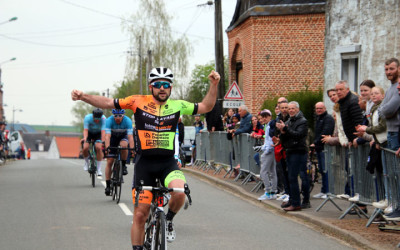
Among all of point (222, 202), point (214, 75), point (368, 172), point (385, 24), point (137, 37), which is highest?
point (137, 37)

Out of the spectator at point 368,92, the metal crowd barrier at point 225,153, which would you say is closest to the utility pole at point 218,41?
the metal crowd barrier at point 225,153

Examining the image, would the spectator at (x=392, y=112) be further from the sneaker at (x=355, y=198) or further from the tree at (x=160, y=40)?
the tree at (x=160, y=40)

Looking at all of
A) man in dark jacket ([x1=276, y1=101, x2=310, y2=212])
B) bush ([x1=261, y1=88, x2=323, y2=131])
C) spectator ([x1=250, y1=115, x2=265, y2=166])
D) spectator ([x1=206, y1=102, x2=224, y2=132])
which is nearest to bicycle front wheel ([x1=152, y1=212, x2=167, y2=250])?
man in dark jacket ([x1=276, y1=101, x2=310, y2=212])

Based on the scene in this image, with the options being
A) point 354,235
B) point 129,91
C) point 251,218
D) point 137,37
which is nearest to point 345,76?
point 251,218

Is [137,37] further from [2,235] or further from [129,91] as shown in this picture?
[2,235]

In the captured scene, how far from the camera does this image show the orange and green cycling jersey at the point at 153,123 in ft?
22.8

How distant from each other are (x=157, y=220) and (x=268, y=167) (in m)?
8.03

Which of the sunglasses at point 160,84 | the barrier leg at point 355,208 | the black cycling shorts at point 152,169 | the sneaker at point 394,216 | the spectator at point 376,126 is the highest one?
the sunglasses at point 160,84

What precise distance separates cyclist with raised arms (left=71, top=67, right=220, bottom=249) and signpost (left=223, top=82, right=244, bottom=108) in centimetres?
1421

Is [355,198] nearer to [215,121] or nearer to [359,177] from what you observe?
[359,177]

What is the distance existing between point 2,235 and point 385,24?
1140 centimetres

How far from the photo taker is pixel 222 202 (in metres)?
14.0

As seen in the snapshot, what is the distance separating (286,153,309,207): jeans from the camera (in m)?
12.0

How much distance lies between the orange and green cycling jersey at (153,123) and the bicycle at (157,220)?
0.46m
